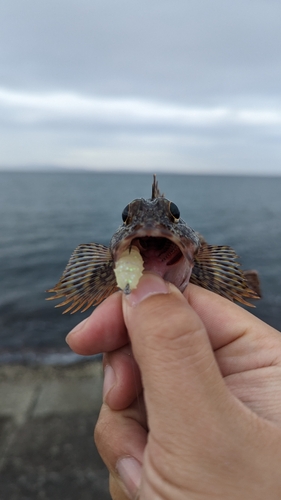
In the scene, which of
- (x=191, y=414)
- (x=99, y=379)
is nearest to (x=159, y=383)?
(x=191, y=414)

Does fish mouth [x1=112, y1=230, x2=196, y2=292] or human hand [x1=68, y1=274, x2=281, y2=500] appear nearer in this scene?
human hand [x1=68, y1=274, x2=281, y2=500]

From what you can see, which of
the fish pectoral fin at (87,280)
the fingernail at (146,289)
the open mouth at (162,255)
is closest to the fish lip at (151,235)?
the open mouth at (162,255)

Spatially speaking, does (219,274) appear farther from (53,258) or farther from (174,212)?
(53,258)

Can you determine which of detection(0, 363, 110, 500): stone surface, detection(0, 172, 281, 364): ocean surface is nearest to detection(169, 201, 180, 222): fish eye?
detection(0, 363, 110, 500): stone surface

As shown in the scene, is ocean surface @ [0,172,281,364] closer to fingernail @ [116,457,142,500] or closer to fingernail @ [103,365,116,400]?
fingernail @ [103,365,116,400]

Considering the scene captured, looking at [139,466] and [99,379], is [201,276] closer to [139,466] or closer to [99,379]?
[139,466]

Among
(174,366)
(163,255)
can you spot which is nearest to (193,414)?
(174,366)

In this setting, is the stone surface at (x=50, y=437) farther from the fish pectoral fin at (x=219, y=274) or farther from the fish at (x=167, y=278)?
the fish pectoral fin at (x=219, y=274)
